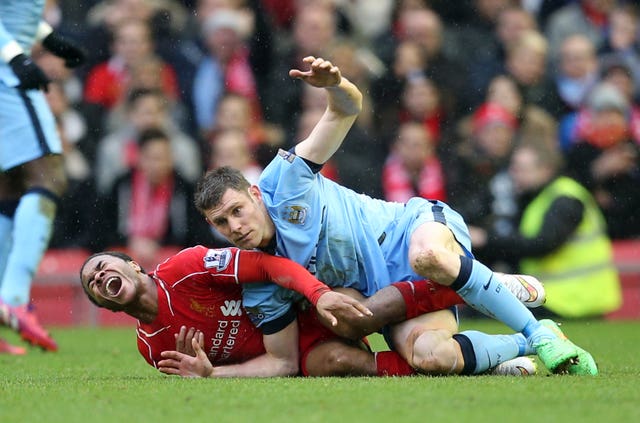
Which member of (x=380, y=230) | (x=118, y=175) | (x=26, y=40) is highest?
(x=380, y=230)

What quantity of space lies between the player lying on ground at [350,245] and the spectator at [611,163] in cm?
514

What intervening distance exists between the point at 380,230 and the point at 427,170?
4544 millimetres

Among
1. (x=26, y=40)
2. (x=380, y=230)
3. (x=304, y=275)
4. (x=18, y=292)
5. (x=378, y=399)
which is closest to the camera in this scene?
(x=378, y=399)

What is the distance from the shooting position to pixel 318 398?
15.3 feet

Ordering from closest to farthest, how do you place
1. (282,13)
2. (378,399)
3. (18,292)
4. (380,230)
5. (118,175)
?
(378,399) < (380,230) < (18,292) < (118,175) < (282,13)

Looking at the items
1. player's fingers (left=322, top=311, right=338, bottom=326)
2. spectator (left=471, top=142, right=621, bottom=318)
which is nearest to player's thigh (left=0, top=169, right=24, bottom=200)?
player's fingers (left=322, top=311, right=338, bottom=326)

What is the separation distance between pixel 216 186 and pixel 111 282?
609mm

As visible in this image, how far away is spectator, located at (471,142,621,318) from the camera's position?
972cm

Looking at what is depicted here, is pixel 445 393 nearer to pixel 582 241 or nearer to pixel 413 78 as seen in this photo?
pixel 582 241

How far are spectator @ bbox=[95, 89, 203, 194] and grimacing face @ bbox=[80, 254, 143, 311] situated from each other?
199 inches

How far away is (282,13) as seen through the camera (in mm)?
11727

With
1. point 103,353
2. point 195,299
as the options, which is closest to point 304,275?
point 195,299

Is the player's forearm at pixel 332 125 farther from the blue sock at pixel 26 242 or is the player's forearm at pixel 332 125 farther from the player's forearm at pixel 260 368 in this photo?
the blue sock at pixel 26 242

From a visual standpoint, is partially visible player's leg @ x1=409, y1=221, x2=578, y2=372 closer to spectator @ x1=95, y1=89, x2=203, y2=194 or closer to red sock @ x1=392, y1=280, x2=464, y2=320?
red sock @ x1=392, y1=280, x2=464, y2=320
